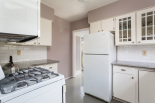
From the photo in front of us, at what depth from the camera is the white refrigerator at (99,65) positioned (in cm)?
187

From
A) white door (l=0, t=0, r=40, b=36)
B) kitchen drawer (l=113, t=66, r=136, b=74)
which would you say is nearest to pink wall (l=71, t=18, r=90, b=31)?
kitchen drawer (l=113, t=66, r=136, b=74)

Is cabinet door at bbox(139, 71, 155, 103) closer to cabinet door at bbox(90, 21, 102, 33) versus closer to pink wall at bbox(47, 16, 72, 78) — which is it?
cabinet door at bbox(90, 21, 102, 33)

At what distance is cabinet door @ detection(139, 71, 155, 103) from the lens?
1.54 metres

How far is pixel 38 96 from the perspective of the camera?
26.3 inches

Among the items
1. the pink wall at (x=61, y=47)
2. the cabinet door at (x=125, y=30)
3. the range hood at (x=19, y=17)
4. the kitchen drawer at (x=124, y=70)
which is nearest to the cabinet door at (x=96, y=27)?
the cabinet door at (x=125, y=30)

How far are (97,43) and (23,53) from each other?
6.75 feet

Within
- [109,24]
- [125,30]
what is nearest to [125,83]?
[125,30]

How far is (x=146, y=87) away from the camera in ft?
5.24

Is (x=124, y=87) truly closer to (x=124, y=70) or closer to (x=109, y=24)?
(x=124, y=70)

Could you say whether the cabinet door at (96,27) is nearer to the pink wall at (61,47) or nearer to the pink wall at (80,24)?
the pink wall at (80,24)

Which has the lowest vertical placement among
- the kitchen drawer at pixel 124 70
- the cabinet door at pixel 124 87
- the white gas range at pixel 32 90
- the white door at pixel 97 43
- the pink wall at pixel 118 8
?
the cabinet door at pixel 124 87

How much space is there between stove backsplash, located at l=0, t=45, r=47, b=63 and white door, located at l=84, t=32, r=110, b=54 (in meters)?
1.52

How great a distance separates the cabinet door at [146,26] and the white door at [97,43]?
0.79m

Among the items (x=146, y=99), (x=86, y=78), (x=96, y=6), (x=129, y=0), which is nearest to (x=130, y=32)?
(x=129, y=0)
